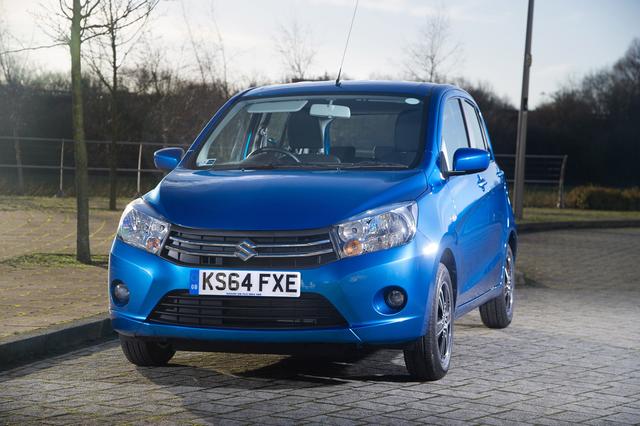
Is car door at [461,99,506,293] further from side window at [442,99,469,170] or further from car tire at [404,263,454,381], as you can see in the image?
car tire at [404,263,454,381]

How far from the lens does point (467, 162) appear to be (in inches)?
287

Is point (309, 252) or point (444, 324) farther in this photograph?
point (444, 324)

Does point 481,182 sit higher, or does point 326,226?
point 481,182

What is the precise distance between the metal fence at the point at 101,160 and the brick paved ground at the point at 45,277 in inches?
335

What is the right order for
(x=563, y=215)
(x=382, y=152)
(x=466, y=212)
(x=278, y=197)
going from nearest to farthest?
(x=278, y=197) → (x=382, y=152) → (x=466, y=212) → (x=563, y=215)

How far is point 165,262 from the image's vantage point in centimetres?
621

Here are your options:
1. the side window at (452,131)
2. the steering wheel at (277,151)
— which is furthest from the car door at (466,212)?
the steering wheel at (277,151)

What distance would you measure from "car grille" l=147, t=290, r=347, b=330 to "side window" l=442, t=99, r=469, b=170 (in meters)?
1.71

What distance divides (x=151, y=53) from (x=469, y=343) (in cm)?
2200

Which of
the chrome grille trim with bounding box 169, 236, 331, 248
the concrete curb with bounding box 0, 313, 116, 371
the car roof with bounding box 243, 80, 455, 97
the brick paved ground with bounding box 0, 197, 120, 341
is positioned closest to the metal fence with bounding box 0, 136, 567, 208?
the brick paved ground with bounding box 0, 197, 120, 341

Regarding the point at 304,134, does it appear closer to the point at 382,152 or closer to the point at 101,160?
the point at 382,152

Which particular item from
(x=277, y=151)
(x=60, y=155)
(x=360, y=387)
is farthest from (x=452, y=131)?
(x=60, y=155)

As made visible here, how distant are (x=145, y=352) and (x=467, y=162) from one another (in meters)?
2.38

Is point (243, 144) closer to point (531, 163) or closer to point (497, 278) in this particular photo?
point (497, 278)
